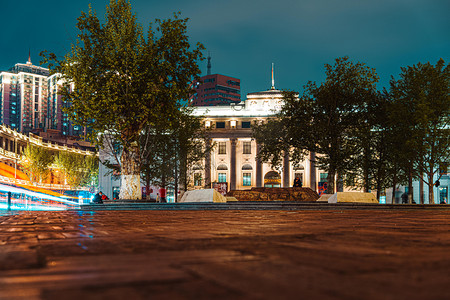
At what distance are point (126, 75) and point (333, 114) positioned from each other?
15618 millimetres

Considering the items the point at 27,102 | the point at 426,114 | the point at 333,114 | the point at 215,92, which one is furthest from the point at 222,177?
the point at 27,102

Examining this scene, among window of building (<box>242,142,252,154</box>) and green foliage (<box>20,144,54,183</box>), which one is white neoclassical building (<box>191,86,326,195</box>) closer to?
window of building (<box>242,142,252,154</box>)

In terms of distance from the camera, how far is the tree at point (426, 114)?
26.6 meters

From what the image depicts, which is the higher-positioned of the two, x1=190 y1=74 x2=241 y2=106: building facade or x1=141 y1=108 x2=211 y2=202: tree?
x1=190 y1=74 x2=241 y2=106: building facade

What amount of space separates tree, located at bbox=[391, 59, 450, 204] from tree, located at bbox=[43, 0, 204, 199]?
1451 centimetres

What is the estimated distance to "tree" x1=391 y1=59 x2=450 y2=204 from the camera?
2658cm

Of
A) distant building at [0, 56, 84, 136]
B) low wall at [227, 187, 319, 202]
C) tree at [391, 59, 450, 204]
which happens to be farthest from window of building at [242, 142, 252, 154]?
distant building at [0, 56, 84, 136]

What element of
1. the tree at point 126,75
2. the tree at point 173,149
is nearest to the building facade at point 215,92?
the tree at point 173,149

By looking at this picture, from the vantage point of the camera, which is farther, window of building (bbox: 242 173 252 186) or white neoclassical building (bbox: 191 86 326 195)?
window of building (bbox: 242 173 252 186)

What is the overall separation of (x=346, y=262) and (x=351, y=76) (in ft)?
97.2

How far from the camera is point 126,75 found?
19656mm

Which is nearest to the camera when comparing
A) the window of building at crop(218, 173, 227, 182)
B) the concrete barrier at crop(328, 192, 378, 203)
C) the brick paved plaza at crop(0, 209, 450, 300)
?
the brick paved plaza at crop(0, 209, 450, 300)

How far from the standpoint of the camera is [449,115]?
1113 inches

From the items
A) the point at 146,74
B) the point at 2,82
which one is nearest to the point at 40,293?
the point at 146,74
